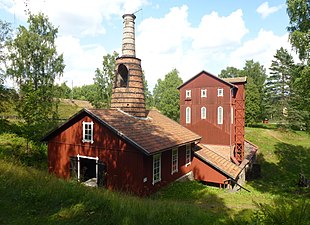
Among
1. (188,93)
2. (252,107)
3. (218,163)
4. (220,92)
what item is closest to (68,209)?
(218,163)

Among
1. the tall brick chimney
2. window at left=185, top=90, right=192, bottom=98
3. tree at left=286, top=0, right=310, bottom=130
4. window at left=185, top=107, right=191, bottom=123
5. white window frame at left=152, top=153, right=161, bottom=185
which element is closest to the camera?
tree at left=286, top=0, right=310, bottom=130

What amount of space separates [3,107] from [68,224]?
1399 centimetres

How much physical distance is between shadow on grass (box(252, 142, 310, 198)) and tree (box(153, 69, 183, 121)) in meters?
20.1

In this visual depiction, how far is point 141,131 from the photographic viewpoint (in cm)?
1482

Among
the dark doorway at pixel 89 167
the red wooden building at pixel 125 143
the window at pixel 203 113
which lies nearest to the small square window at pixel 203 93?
the window at pixel 203 113

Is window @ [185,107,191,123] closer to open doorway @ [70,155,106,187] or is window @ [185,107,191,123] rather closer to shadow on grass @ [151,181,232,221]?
shadow on grass @ [151,181,232,221]

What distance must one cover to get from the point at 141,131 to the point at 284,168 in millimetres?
20929

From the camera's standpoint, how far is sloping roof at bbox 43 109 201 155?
13.2m

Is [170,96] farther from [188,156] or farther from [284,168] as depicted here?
[188,156]

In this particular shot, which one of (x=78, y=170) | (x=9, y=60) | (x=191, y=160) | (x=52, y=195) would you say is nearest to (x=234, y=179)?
(x=191, y=160)

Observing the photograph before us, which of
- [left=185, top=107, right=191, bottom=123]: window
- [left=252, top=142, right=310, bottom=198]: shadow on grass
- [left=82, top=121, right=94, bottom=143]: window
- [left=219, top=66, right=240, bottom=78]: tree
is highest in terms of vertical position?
[left=219, top=66, right=240, bottom=78]: tree

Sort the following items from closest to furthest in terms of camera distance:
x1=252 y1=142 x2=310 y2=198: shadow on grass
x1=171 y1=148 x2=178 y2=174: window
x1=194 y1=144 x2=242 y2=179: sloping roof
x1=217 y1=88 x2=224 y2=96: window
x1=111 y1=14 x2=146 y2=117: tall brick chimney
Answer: x1=171 y1=148 x2=178 y2=174: window < x1=194 y1=144 x2=242 y2=179: sloping roof < x1=111 y1=14 x2=146 y2=117: tall brick chimney < x1=252 y1=142 x2=310 y2=198: shadow on grass < x1=217 y1=88 x2=224 y2=96: window

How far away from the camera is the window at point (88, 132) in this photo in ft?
47.9

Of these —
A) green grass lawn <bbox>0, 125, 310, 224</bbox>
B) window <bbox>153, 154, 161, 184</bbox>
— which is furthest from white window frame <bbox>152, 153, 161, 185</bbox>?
green grass lawn <bbox>0, 125, 310, 224</bbox>
